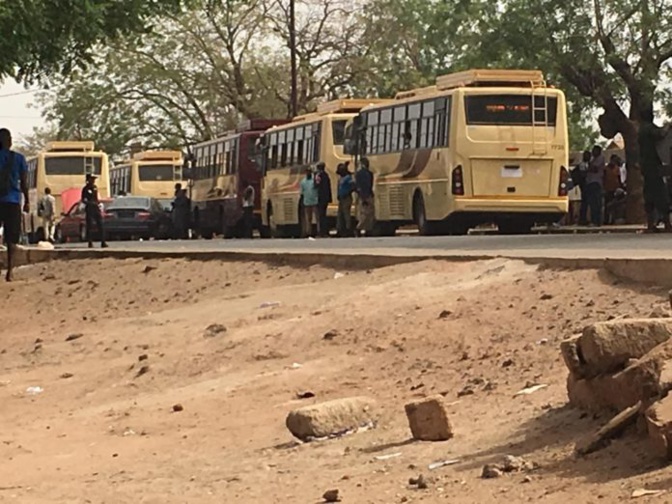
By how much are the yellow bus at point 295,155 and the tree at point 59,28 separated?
14.8m

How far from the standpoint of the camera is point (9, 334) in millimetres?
17406

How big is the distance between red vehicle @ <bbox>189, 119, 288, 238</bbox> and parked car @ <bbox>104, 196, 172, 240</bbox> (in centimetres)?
154

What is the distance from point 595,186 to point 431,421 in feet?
90.0

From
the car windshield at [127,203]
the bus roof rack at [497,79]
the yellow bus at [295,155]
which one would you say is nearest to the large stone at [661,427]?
the bus roof rack at [497,79]

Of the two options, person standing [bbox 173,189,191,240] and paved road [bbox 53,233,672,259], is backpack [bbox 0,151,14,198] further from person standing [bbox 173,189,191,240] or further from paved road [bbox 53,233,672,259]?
person standing [bbox 173,189,191,240]

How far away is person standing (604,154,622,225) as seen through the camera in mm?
35875

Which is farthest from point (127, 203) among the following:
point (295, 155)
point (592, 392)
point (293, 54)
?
point (592, 392)

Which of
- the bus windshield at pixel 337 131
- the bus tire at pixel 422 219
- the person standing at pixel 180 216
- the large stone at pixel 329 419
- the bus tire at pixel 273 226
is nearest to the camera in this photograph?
the large stone at pixel 329 419

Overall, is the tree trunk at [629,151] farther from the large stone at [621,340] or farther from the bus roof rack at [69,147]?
the large stone at [621,340]

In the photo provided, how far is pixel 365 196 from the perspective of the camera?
3450 centimetres

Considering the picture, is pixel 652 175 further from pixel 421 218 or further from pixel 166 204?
pixel 166 204

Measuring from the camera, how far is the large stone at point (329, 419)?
8984mm

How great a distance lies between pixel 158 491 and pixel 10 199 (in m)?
11.8

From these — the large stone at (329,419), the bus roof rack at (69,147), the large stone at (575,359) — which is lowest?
the large stone at (329,419)
